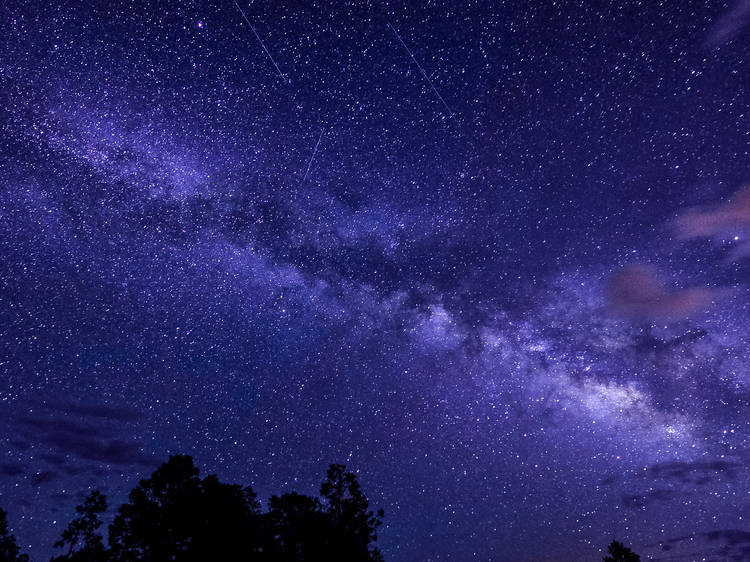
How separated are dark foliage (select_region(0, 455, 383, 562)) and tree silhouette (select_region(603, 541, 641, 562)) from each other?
85.8 feet

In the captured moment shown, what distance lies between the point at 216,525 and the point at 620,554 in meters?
38.0

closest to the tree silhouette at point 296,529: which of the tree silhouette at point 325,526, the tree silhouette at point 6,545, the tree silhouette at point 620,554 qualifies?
the tree silhouette at point 325,526

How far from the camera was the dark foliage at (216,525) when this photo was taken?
Result: 2312 cm

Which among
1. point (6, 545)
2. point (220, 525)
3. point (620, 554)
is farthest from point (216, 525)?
point (620, 554)

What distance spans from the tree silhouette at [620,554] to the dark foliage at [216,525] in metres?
26.2

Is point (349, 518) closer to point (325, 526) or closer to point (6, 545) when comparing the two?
point (325, 526)

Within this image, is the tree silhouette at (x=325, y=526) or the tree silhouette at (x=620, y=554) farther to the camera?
the tree silhouette at (x=620, y=554)

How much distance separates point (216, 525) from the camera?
23750mm

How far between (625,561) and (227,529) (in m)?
37.3

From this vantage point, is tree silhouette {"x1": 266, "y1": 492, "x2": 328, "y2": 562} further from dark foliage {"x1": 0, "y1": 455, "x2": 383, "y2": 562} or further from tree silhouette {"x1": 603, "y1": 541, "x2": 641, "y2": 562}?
tree silhouette {"x1": 603, "y1": 541, "x2": 641, "y2": 562}

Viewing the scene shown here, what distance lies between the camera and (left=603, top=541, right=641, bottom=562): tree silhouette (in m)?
43.0

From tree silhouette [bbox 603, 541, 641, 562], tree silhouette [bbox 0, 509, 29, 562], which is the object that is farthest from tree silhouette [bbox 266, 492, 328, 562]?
tree silhouette [bbox 603, 541, 641, 562]

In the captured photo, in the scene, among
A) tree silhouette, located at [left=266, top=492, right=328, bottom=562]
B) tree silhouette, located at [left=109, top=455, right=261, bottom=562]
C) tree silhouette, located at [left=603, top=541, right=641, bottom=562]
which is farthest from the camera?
tree silhouette, located at [left=603, top=541, right=641, bottom=562]

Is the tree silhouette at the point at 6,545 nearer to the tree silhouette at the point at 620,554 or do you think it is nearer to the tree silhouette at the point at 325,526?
the tree silhouette at the point at 325,526
